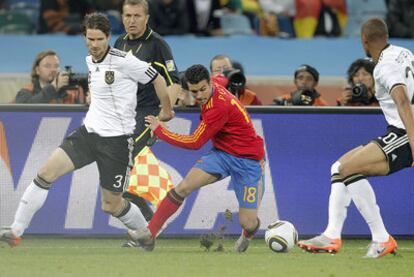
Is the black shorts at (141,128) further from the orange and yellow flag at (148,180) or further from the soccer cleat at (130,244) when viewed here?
the soccer cleat at (130,244)

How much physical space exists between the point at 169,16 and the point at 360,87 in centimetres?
568

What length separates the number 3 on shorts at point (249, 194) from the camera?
1185 cm

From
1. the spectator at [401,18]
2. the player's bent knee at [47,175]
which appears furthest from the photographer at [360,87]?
the spectator at [401,18]

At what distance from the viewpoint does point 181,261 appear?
10.9 meters

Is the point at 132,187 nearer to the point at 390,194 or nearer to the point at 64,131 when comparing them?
the point at 64,131

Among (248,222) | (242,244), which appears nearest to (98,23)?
(248,222)

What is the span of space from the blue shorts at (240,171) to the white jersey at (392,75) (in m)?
1.29

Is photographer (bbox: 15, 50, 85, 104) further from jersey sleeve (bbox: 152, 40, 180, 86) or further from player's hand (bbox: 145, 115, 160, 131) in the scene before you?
player's hand (bbox: 145, 115, 160, 131)

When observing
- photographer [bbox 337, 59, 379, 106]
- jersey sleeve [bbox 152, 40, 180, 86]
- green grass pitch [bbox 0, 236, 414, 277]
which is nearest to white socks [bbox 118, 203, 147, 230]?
green grass pitch [bbox 0, 236, 414, 277]

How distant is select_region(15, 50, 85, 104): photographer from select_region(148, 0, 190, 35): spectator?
4.32 meters

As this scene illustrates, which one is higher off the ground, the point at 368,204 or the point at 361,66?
the point at 361,66

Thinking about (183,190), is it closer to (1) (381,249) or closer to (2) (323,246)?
(2) (323,246)

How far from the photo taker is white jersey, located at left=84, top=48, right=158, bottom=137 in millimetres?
11383

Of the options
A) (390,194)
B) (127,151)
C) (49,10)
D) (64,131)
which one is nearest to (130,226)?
(127,151)
